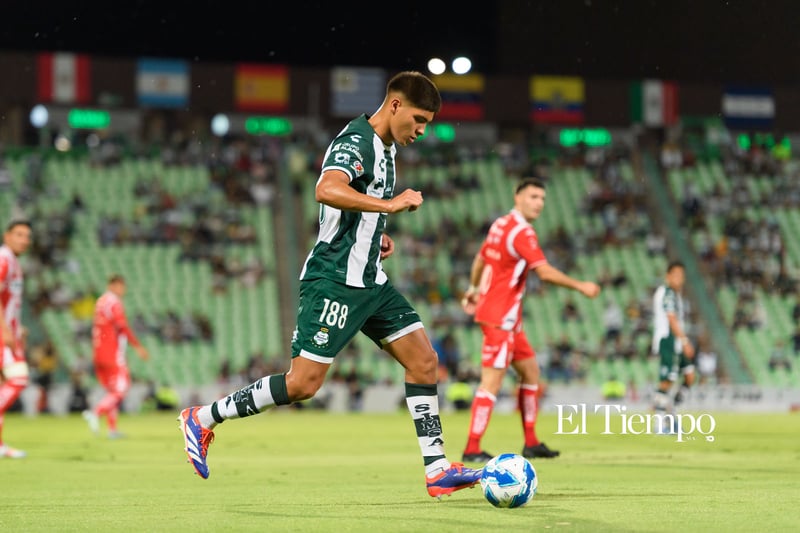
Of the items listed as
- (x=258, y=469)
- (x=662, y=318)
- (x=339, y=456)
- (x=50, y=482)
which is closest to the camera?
(x=50, y=482)

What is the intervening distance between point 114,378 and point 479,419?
26.8 feet

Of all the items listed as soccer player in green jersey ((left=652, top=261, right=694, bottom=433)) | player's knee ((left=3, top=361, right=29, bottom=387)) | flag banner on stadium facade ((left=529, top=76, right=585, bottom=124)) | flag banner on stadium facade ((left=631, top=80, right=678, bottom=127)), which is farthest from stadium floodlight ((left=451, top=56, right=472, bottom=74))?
player's knee ((left=3, top=361, right=29, bottom=387))

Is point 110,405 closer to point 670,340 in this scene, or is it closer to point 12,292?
point 12,292

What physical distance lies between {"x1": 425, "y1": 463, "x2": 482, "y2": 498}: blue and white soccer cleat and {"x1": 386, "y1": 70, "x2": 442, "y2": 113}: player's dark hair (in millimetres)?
2234

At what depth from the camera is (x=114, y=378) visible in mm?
17734

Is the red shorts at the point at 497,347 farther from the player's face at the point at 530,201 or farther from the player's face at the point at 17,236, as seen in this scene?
the player's face at the point at 17,236

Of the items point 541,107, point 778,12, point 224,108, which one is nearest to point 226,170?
point 224,108

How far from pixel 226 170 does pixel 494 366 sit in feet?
90.5

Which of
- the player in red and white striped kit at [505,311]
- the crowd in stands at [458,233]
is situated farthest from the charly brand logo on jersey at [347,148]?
the crowd in stands at [458,233]

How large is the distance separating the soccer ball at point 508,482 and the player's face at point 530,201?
4552 millimetres

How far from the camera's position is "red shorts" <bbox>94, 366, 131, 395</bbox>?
692 inches

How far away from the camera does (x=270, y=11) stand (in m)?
40.0

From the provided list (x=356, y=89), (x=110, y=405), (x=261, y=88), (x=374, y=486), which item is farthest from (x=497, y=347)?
(x=261, y=88)

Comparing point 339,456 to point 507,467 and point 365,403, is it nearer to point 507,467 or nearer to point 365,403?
point 507,467
